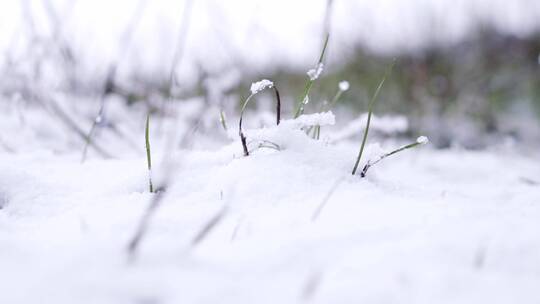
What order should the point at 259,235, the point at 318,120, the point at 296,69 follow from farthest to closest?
the point at 296,69
the point at 318,120
the point at 259,235

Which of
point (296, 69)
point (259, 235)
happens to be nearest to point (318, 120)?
point (259, 235)

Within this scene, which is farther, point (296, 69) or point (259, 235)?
point (296, 69)

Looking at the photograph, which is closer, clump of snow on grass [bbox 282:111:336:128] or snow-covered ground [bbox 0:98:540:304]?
snow-covered ground [bbox 0:98:540:304]

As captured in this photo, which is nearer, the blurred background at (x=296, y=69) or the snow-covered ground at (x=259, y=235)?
the snow-covered ground at (x=259, y=235)

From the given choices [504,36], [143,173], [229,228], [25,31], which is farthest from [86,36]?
[504,36]

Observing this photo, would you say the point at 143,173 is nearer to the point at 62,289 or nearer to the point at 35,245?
the point at 35,245

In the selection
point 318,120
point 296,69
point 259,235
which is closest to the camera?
point 259,235

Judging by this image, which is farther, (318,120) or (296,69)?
(296,69)

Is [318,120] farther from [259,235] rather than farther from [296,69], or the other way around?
[296,69]
